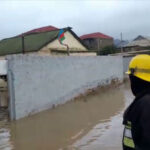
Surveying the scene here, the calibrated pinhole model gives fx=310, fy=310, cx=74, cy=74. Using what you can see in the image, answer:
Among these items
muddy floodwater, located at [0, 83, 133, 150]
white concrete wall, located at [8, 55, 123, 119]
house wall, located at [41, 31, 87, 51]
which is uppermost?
house wall, located at [41, 31, 87, 51]

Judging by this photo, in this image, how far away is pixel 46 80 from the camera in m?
10.1

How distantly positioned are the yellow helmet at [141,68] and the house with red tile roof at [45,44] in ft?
67.4

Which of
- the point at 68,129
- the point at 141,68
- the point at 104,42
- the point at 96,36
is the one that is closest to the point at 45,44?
the point at 68,129

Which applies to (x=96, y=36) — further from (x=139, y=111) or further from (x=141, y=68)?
(x=139, y=111)

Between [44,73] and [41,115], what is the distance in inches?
60.7

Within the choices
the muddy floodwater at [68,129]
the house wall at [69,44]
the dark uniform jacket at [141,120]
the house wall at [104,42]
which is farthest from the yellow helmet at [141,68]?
the house wall at [104,42]

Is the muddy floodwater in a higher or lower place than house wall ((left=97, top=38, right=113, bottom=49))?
lower

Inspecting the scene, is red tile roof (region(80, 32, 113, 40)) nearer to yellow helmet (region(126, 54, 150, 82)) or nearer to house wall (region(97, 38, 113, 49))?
house wall (region(97, 38, 113, 49))

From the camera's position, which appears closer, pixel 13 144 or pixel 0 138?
pixel 13 144

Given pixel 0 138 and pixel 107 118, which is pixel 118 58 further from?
pixel 0 138

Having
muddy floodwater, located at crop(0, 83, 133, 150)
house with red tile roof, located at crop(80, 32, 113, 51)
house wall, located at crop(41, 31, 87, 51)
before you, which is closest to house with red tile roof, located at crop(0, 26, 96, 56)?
house wall, located at crop(41, 31, 87, 51)

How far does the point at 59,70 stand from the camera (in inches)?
433

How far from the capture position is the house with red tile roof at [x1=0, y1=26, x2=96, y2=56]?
2389 cm

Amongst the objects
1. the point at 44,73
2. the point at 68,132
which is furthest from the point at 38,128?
the point at 44,73
